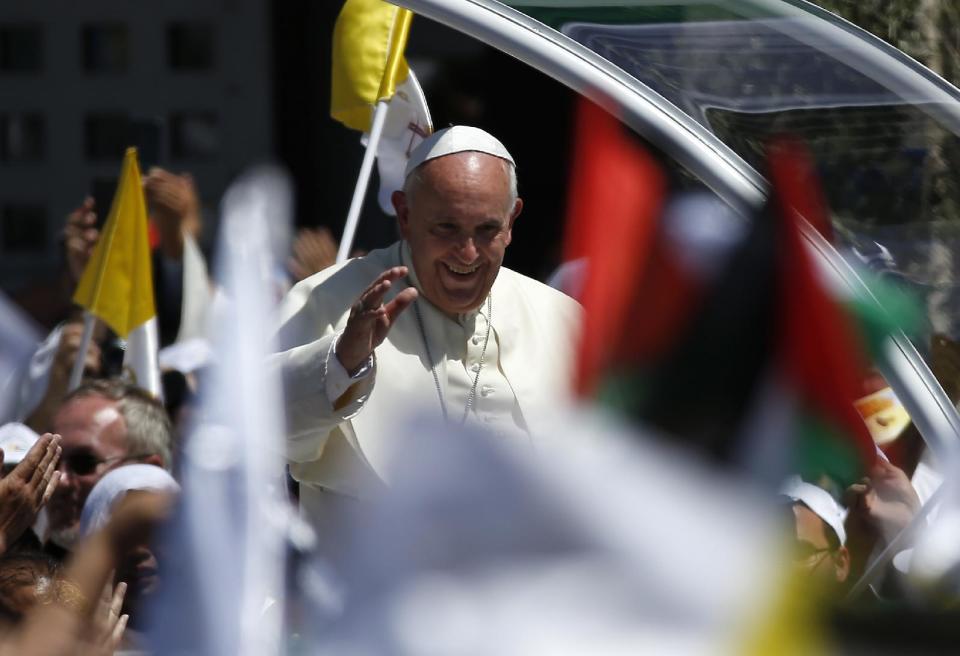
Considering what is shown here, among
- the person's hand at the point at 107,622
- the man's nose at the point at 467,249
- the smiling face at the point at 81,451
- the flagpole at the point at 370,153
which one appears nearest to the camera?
the person's hand at the point at 107,622

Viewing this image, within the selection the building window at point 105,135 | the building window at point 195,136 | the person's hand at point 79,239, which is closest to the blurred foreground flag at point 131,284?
the person's hand at point 79,239

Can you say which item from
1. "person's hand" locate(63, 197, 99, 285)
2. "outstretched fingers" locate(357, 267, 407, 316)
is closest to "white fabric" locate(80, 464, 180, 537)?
"outstretched fingers" locate(357, 267, 407, 316)

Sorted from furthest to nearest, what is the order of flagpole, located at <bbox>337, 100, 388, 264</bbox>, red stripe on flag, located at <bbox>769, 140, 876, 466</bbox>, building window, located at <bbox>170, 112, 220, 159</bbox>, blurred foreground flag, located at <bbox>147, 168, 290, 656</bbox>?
1. building window, located at <bbox>170, 112, 220, 159</bbox>
2. flagpole, located at <bbox>337, 100, 388, 264</bbox>
3. blurred foreground flag, located at <bbox>147, 168, 290, 656</bbox>
4. red stripe on flag, located at <bbox>769, 140, 876, 466</bbox>

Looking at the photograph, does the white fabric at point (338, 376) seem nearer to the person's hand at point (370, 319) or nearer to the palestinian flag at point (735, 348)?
the person's hand at point (370, 319)

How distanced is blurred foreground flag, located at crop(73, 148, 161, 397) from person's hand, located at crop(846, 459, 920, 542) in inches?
136

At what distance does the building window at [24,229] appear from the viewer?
9336 millimetres

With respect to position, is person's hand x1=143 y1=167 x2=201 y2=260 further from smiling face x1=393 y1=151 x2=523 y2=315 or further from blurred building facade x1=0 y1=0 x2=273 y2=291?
blurred building facade x1=0 y1=0 x2=273 y2=291

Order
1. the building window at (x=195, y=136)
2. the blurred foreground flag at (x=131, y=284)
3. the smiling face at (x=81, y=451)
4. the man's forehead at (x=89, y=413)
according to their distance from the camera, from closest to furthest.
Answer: the smiling face at (x=81, y=451)
the man's forehead at (x=89, y=413)
the blurred foreground flag at (x=131, y=284)
the building window at (x=195, y=136)

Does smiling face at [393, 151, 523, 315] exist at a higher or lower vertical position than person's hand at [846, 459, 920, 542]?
higher

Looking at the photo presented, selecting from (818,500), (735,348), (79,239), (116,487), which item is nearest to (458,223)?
(116,487)

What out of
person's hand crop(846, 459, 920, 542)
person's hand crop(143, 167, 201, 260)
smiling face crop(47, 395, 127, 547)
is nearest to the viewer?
person's hand crop(846, 459, 920, 542)

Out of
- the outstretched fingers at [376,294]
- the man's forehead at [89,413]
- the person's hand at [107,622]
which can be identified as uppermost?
the outstretched fingers at [376,294]

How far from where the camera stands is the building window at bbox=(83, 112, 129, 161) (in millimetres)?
9383

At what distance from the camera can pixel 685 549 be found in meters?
1.25
